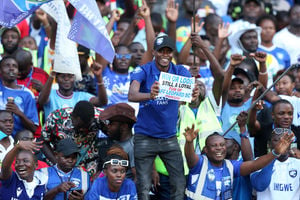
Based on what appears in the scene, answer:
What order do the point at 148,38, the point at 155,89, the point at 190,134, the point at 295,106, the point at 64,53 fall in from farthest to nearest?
the point at 295,106 < the point at 148,38 < the point at 64,53 < the point at 190,134 < the point at 155,89

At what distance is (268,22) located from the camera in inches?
526

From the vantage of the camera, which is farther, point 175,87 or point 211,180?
point 211,180

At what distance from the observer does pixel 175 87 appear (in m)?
8.85

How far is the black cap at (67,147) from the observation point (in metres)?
9.39

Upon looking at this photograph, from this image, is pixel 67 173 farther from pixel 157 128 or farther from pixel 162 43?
pixel 162 43

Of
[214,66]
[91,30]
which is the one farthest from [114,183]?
[214,66]

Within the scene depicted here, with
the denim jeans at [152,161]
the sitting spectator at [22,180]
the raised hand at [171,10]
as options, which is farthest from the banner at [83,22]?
the raised hand at [171,10]

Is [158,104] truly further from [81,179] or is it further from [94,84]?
[94,84]

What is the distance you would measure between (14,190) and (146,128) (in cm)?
164

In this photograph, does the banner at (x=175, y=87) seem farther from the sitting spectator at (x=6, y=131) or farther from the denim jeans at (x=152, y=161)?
the sitting spectator at (x=6, y=131)

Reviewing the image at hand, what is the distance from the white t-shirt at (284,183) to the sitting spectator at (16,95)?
3163 mm

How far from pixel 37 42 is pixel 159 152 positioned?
4.45 m

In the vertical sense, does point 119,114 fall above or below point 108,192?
above

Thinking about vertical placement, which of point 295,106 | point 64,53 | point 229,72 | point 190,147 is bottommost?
point 190,147
